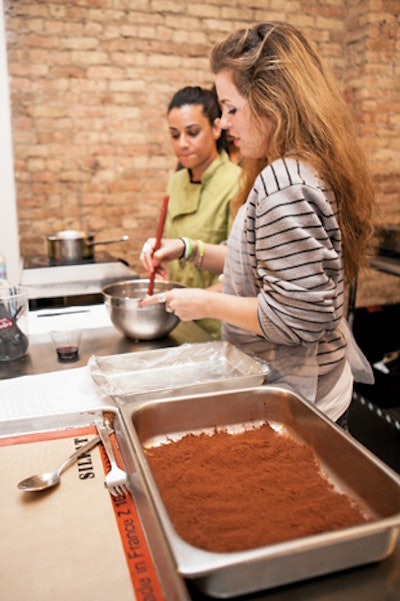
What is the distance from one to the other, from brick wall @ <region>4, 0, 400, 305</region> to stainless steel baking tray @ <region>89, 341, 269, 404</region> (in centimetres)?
269

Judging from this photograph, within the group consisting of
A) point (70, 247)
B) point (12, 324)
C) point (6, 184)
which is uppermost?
point (6, 184)

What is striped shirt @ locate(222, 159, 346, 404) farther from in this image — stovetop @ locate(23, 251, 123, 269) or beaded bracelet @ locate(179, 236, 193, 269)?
stovetop @ locate(23, 251, 123, 269)

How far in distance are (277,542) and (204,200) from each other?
6.16 ft

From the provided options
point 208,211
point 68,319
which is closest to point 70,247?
point 208,211

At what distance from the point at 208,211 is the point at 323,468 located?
63.2 inches

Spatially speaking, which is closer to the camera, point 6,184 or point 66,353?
point 66,353

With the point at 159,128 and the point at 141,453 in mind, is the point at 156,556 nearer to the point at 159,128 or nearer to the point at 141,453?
the point at 141,453

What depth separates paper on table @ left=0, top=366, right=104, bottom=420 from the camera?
1.17 m

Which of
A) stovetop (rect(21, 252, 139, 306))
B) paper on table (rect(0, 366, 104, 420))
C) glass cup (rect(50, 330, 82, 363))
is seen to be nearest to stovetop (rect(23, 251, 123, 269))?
stovetop (rect(21, 252, 139, 306))

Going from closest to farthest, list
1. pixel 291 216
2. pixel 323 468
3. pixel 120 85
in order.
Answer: pixel 323 468 < pixel 291 216 < pixel 120 85

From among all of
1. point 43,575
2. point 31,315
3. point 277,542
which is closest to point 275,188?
point 277,542

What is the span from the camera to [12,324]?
5.08 feet

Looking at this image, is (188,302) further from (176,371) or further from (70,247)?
(70,247)

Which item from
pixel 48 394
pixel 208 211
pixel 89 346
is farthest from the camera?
pixel 208 211
